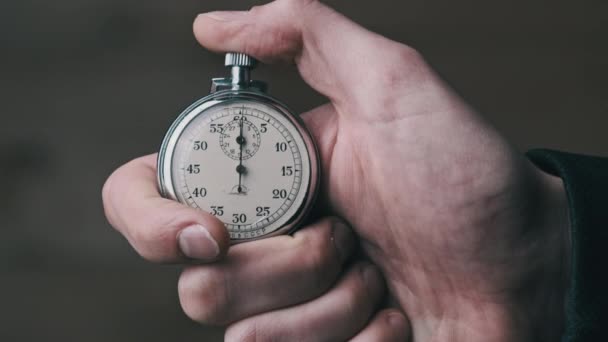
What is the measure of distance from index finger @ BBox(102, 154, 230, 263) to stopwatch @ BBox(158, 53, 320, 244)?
0.20 ft

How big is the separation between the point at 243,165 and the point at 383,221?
0.30m

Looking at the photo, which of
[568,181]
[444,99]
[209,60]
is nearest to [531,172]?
[568,181]

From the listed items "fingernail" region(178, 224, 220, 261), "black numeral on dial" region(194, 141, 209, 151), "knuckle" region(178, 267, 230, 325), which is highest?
"black numeral on dial" region(194, 141, 209, 151)

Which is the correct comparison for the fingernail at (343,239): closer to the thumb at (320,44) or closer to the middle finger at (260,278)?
the middle finger at (260,278)

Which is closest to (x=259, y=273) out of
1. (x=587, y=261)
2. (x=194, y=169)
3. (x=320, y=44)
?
(x=194, y=169)

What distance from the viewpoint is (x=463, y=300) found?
1400 mm

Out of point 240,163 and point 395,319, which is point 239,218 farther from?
point 395,319

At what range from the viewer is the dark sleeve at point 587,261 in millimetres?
1252

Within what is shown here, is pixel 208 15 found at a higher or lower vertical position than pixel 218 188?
higher

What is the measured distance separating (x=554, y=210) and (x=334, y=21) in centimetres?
55

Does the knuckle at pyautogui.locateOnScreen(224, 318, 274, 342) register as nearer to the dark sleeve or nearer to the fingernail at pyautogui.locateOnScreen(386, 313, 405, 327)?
the fingernail at pyautogui.locateOnScreen(386, 313, 405, 327)

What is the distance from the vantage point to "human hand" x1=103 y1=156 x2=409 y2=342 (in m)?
1.20

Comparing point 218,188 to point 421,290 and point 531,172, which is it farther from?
point 531,172

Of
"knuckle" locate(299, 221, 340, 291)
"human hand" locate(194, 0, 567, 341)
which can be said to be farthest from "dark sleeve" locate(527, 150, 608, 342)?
"knuckle" locate(299, 221, 340, 291)
